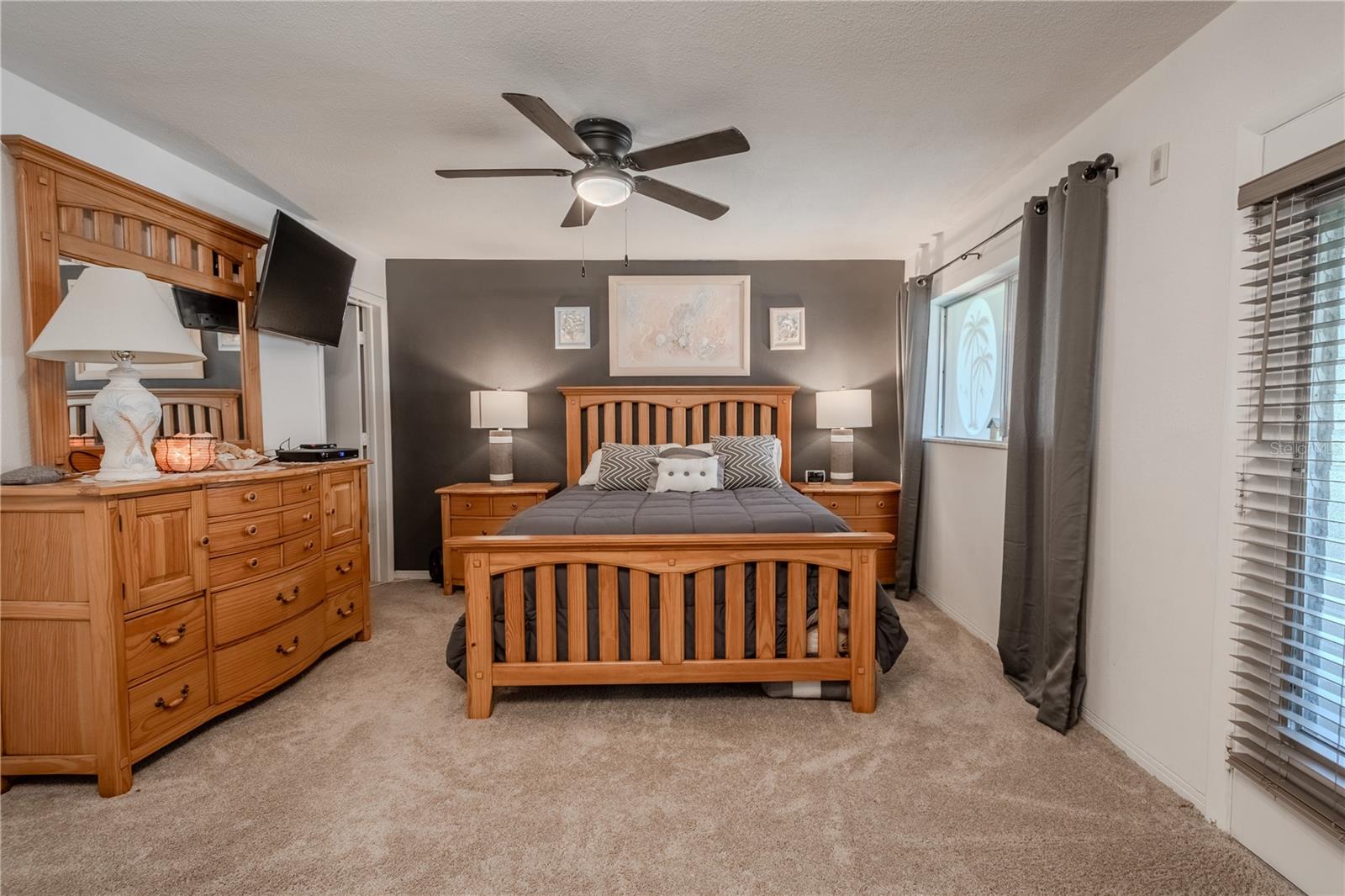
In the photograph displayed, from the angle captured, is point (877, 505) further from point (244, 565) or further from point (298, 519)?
point (244, 565)

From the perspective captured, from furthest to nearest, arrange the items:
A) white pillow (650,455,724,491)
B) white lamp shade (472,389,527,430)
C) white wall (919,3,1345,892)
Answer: white lamp shade (472,389,527,430) < white pillow (650,455,724,491) < white wall (919,3,1345,892)

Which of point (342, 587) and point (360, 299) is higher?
point (360, 299)

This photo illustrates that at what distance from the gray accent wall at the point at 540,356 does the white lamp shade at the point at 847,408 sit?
0.85 ft

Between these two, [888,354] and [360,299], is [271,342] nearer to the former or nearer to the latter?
[360,299]

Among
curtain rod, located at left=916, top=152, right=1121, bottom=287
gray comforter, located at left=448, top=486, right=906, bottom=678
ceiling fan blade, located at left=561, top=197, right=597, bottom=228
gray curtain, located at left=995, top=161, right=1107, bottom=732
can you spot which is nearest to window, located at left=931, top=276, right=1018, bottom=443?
curtain rod, located at left=916, top=152, right=1121, bottom=287

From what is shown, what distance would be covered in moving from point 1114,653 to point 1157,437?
82 cm

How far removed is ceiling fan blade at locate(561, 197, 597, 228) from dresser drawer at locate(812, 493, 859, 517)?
2.30 m

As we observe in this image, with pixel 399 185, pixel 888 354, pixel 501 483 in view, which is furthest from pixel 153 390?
pixel 888 354

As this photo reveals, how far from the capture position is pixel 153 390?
2.32 meters

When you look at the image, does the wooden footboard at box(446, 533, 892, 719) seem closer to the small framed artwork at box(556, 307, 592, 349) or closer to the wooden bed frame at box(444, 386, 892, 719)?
the wooden bed frame at box(444, 386, 892, 719)

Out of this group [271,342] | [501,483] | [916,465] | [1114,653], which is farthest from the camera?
[501,483]

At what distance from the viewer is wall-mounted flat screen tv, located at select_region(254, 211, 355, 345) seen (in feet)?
8.81

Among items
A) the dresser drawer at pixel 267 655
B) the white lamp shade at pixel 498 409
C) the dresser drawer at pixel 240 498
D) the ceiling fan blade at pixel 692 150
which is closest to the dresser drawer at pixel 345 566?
the dresser drawer at pixel 267 655

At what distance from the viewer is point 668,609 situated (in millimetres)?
2221
